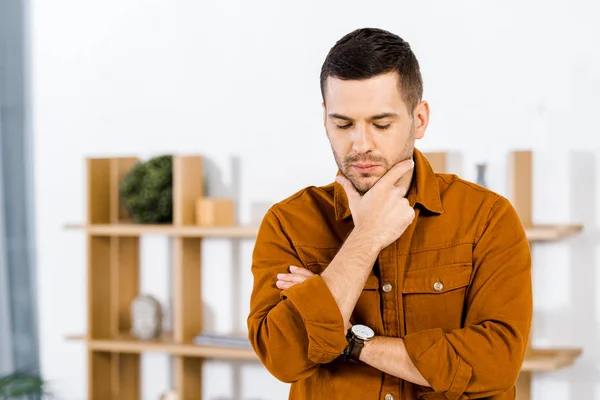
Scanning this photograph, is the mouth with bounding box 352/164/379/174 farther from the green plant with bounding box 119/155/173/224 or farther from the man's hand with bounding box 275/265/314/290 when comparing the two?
the green plant with bounding box 119/155/173/224

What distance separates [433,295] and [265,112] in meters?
1.96

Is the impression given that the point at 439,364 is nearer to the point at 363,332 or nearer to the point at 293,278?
the point at 363,332

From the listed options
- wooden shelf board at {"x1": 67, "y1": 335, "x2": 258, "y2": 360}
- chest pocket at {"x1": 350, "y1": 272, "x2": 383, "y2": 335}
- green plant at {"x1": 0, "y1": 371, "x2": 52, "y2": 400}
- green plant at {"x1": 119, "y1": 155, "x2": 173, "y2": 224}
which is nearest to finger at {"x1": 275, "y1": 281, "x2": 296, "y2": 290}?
chest pocket at {"x1": 350, "y1": 272, "x2": 383, "y2": 335}

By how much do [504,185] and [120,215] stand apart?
144 centimetres

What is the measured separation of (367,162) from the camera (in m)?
1.49

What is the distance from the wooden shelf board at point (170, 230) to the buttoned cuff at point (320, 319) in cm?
167

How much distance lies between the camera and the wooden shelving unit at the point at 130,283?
323 centimetres

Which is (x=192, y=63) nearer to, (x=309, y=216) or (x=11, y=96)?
(x=11, y=96)

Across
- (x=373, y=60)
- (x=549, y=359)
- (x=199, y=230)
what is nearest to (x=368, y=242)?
(x=373, y=60)

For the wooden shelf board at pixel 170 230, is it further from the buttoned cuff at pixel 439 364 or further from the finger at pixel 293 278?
the buttoned cuff at pixel 439 364

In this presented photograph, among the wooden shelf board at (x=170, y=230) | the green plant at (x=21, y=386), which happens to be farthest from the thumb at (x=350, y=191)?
the green plant at (x=21, y=386)

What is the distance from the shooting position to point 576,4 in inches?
117

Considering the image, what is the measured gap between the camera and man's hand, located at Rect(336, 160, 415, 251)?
1.48 metres

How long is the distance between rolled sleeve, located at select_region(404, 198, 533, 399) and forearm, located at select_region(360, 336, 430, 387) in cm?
2
